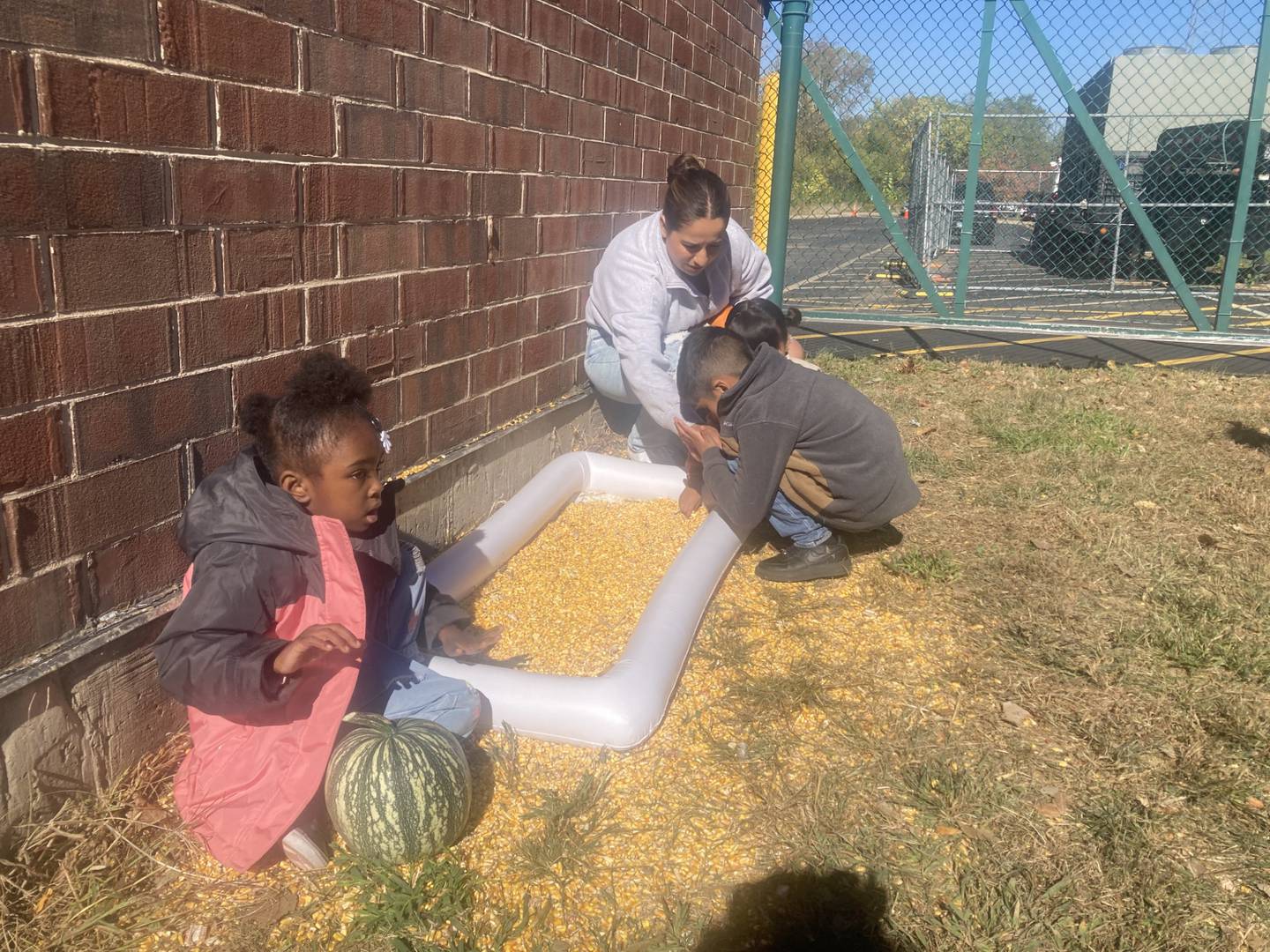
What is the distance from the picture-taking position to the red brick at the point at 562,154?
4832 millimetres

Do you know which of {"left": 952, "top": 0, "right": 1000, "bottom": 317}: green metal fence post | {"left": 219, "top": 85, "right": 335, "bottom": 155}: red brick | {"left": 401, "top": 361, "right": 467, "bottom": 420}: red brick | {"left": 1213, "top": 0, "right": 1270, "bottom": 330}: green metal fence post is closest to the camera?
{"left": 219, "top": 85, "right": 335, "bottom": 155}: red brick

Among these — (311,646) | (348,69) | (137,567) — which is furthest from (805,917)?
(348,69)

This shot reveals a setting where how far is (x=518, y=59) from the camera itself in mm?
4434

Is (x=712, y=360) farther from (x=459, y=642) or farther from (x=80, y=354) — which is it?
(x=80, y=354)

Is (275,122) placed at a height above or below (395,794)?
above

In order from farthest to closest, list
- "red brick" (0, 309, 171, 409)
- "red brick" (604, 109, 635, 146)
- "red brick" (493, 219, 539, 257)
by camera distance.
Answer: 1. "red brick" (604, 109, 635, 146)
2. "red brick" (493, 219, 539, 257)
3. "red brick" (0, 309, 171, 409)

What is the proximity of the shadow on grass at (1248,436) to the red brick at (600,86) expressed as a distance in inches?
170

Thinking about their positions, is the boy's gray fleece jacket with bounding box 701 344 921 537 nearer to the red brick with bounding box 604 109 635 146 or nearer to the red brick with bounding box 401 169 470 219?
the red brick with bounding box 401 169 470 219

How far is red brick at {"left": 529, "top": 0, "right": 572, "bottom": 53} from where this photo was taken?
453 centimetres

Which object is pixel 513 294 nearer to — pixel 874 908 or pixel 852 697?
pixel 852 697

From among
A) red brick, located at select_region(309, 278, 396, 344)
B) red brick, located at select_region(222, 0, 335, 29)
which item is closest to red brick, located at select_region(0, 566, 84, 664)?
red brick, located at select_region(309, 278, 396, 344)

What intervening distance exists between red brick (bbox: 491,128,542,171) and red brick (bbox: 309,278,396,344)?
3.28 ft

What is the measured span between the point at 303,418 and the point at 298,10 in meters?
1.32

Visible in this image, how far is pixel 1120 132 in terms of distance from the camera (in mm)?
17078
